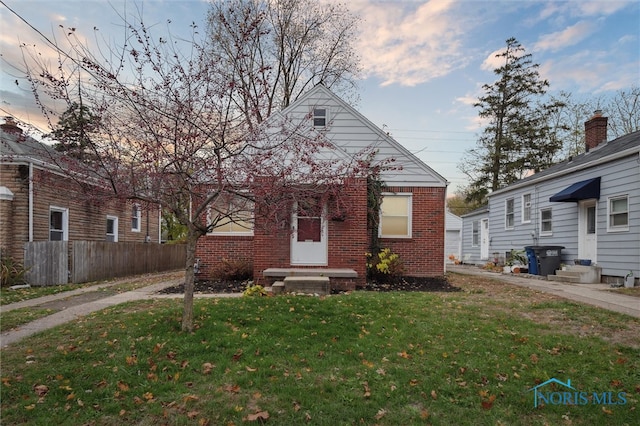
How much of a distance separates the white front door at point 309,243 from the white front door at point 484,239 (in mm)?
14182

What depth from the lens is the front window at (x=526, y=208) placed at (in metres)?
16.9

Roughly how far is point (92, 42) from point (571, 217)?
49.1ft

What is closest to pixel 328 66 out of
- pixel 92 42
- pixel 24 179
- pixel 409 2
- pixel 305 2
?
pixel 305 2

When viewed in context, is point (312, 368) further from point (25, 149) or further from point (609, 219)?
point (25, 149)

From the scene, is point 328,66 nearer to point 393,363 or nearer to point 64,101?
point 64,101

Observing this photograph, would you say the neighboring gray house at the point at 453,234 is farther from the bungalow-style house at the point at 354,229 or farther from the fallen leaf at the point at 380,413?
the fallen leaf at the point at 380,413

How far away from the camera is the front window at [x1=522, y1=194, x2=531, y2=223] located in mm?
16891

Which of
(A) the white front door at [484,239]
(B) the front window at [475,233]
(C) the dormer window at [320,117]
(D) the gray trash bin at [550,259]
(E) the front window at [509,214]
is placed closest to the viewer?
(C) the dormer window at [320,117]

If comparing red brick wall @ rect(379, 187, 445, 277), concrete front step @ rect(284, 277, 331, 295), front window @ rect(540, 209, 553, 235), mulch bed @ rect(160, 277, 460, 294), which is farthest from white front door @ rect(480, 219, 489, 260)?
concrete front step @ rect(284, 277, 331, 295)

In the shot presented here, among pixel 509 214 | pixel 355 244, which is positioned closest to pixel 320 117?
pixel 355 244

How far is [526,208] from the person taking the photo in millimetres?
17156

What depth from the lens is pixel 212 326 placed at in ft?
19.3

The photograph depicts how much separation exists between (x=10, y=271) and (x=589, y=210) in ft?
60.8

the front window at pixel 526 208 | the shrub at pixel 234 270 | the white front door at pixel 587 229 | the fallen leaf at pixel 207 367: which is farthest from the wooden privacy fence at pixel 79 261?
the front window at pixel 526 208
